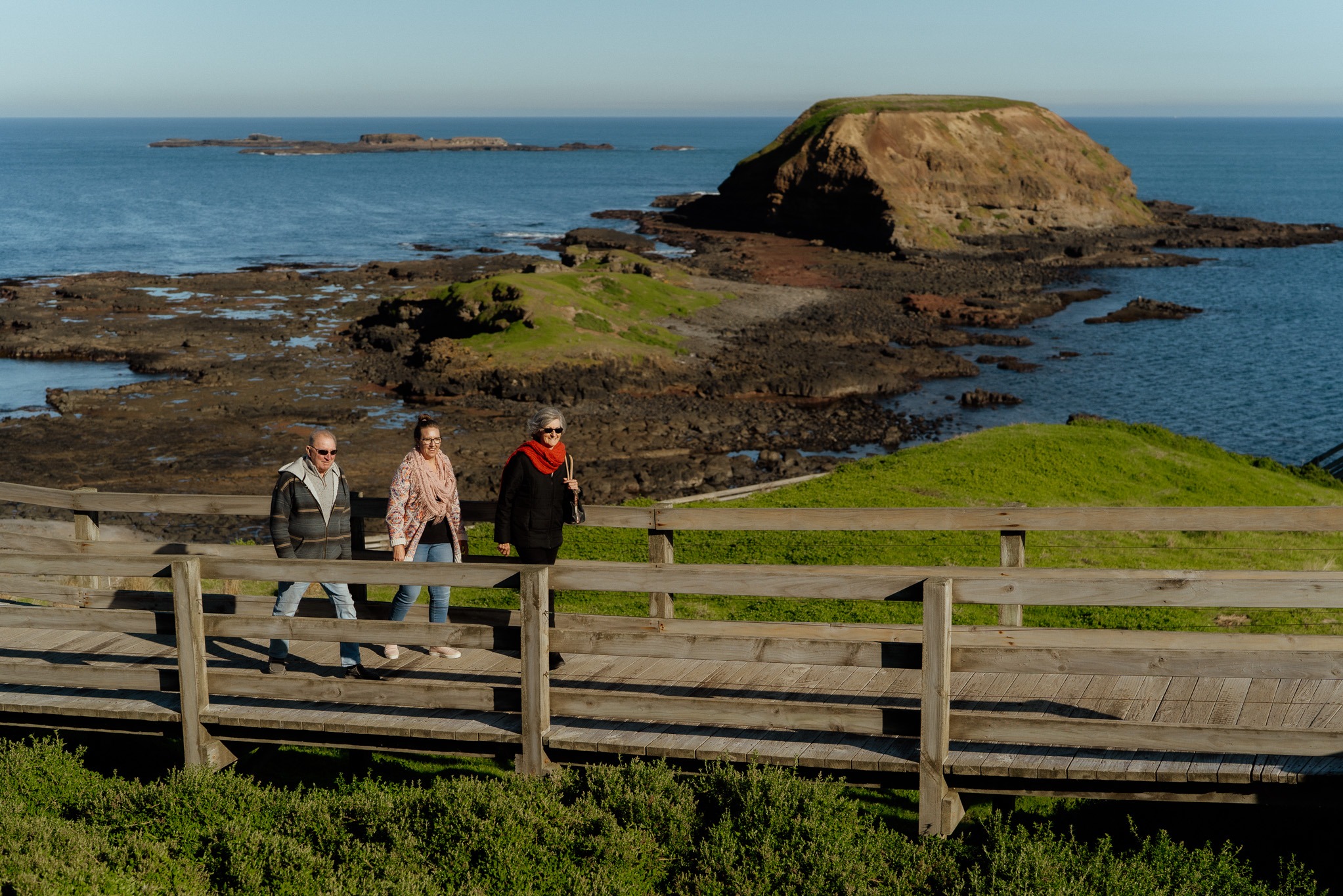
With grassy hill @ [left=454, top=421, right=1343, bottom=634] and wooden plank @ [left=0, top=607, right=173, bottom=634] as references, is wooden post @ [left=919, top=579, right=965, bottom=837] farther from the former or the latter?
grassy hill @ [left=454, top=421, right=1343, bottom=634]

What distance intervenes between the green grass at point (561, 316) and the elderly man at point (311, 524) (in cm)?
3188

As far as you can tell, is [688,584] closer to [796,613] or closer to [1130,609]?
[796,613]

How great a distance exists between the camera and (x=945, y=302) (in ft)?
195

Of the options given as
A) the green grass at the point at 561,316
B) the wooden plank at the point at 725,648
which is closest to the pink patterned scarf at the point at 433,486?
the wooden plank at the point at 725,648

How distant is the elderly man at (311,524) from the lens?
8859 millimetres

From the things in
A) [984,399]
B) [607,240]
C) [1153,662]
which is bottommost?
[984,399]

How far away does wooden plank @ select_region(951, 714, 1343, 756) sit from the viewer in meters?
6.74

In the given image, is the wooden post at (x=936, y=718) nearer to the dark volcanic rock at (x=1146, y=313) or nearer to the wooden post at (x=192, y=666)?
the wooden post at (x=192, y=666)

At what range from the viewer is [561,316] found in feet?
145

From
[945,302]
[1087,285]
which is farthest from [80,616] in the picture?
[1087,285]

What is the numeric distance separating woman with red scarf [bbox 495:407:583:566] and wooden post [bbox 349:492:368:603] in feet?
4.49

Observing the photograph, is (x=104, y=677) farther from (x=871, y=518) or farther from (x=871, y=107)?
(x=871, y=107)

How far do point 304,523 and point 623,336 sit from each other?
3614 centimetres

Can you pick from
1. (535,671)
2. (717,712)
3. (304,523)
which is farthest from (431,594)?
(717,712)
